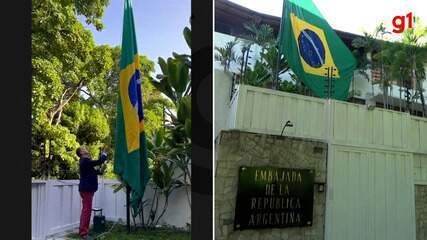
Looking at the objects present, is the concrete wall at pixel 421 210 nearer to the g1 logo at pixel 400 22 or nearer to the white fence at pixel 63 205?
the g1 logo at pixel 400 22

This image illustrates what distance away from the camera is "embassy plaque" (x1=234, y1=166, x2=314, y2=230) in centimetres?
299

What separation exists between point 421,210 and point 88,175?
3.63 metres

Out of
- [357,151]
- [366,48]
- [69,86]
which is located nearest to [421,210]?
[357,151]

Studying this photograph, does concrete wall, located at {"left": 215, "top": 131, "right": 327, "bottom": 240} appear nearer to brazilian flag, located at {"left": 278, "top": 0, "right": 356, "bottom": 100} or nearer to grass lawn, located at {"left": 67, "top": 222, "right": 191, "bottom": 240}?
brazilian flag, located at {"left": 278, "top": 0, "right": 356, "bottom": 100}

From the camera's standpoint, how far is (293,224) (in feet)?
10.7

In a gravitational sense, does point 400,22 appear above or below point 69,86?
above

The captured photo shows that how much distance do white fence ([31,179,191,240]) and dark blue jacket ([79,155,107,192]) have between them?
0.02 m

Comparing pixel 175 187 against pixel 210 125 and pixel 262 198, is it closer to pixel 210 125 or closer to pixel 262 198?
pixel 210 125

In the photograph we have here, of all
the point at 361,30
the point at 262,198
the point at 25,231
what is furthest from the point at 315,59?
the point at 25,231

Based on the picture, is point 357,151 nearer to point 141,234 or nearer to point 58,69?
point 141,234

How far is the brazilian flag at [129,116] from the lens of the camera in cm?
165

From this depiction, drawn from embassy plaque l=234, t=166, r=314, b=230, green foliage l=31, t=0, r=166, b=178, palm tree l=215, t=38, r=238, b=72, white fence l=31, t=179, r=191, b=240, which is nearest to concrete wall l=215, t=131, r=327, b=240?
embassy plaque l=234, t=166, r=314, b=230

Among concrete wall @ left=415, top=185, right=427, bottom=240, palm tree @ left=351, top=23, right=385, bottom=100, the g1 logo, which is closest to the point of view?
the g1 logo

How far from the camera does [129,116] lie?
67.2 inches
